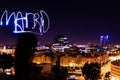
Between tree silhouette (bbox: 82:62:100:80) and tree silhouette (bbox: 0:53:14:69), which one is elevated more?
tree silhouette (bbox: 0:53:14:69)

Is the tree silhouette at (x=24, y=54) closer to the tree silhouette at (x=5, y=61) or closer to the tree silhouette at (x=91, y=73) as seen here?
the tree silhouette at (x=5, y=61)

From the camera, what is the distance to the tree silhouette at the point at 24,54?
44.6 ft

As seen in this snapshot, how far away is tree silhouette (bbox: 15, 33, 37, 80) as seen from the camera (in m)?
13.6

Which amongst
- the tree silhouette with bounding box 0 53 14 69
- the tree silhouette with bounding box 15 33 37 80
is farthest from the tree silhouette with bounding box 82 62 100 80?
the tree silhouette with bounding box 15 33 37 80

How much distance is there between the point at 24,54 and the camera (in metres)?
14.0

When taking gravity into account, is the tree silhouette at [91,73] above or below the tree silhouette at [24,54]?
below

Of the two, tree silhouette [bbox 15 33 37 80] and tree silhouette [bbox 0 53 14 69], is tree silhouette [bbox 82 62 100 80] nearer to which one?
tree silhouette [bbox 0 53 14 69]

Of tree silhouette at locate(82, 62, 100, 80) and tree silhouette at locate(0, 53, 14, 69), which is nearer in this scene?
tree silhouette at locate(0, 53, 14, 69)

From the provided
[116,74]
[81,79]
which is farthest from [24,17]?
[116,74]

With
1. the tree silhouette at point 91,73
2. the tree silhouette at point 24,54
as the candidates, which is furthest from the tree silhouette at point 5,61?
the tree silhouette at point 24,54

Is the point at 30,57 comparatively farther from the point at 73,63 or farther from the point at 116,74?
the point at 73,63

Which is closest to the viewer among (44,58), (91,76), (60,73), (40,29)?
(40,29)

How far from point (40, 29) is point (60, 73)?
1185 cm

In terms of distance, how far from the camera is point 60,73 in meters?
44.4
